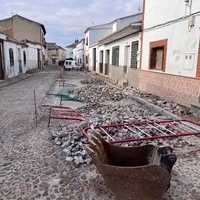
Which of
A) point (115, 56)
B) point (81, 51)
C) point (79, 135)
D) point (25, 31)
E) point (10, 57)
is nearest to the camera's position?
point (79, 135)

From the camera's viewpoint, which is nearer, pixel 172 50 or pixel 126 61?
pixel 172 50

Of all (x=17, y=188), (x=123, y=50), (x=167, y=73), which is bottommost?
(x=17, y=188)

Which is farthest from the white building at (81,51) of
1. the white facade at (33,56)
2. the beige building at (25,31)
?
the beige building at (25,31)

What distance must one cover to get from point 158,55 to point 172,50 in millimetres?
1540

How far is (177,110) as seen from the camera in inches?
268

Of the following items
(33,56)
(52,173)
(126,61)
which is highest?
(33,56)

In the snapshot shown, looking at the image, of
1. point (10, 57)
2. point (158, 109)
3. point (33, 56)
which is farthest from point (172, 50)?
point (33, 56)

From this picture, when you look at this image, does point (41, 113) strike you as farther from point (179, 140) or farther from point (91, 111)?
point (179, 140)

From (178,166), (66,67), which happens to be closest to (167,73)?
(178,166)

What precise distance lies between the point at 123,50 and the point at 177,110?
8.34 m

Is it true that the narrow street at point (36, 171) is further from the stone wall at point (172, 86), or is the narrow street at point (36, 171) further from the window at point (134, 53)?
the window at point (134, 53)

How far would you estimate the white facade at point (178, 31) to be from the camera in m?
6.67

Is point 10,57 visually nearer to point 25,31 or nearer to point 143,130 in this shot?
point 25,31

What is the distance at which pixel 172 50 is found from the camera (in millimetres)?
7961
